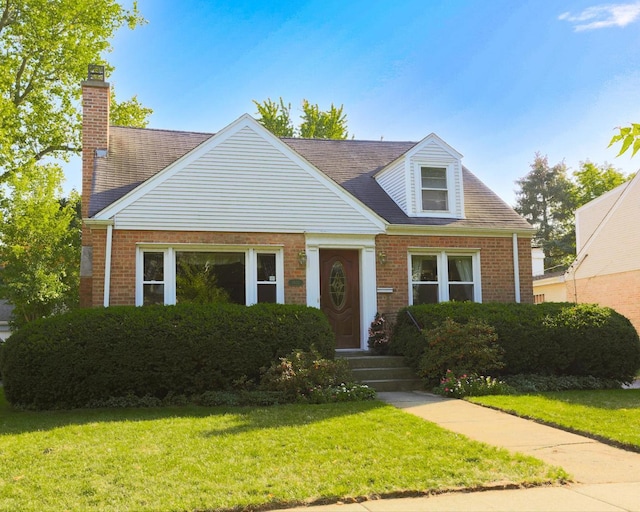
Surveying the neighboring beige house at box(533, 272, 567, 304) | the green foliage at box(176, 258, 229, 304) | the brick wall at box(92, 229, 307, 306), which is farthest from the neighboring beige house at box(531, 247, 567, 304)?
the green foliage at box(176, 258, 229, 304)

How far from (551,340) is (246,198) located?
21.8ft

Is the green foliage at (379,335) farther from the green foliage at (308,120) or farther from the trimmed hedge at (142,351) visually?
the green foliage at (308,120)

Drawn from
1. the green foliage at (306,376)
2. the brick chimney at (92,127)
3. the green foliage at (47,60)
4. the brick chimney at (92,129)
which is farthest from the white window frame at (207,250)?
the green foliage at (47,60)

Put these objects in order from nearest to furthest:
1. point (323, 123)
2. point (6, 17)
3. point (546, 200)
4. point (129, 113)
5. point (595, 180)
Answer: point (6, 17) → point (129, 113) → point (323, 123) → point (595, 180) → point (546, 200)

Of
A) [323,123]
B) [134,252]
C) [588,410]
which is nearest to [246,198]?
→ [134,252]

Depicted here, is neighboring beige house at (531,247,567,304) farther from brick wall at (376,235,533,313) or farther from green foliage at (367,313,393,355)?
green foliage at (367,313,393,355)

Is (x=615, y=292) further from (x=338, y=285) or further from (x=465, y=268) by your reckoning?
(x=338, y=285)

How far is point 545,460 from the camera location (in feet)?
19.0

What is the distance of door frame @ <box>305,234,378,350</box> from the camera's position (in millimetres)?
12828

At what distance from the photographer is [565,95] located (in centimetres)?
1215

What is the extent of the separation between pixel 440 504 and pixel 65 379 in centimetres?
684

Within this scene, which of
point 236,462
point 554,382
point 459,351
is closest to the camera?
point 236,462

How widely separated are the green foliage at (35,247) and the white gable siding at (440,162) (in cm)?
1212

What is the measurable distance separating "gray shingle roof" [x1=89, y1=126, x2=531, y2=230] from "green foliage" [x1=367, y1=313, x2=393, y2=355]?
7.56 ft
